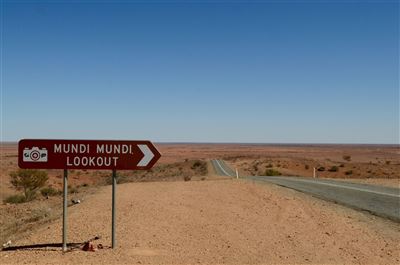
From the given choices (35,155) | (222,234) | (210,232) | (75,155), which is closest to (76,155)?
(75,155)

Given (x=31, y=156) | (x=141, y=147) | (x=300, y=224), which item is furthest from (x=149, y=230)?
(x=300, y=224)

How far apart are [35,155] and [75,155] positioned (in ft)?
2.50

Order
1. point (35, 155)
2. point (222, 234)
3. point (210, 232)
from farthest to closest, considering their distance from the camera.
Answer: point (210, 232) < point (222, 234) < point (35, 155)

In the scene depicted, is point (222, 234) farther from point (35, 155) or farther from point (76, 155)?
point (35, 155)

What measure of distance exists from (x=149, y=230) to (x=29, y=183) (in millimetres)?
23688

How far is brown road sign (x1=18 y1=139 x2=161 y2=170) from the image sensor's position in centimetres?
855

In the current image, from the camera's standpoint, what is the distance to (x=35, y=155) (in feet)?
28.1

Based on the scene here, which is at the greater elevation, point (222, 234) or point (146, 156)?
point (146, 156)

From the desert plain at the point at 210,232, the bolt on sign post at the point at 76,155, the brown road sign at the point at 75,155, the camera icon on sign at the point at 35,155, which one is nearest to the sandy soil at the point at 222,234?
the desert plain at the point at 210,232

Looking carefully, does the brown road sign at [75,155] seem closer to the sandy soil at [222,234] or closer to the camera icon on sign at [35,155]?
the camera icon on sign at [35,155]

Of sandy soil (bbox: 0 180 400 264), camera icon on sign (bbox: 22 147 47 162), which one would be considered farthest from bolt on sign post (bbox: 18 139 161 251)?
sandy soil (bbox: 0 180 400 264)

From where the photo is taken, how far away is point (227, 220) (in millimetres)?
11609

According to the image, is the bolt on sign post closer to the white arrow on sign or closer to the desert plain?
the white arrow on sign

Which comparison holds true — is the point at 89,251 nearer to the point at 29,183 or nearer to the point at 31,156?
the point at 31,156
